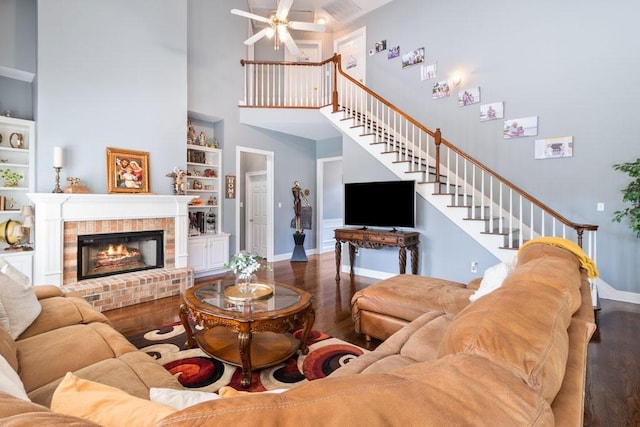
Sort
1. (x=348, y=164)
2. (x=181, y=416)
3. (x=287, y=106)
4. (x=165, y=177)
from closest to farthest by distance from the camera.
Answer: (x=181, y=416), (x=165, y=177), (x=348, y=164), (x=287, y=106)

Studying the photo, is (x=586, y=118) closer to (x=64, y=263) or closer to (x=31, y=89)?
(x=64, y=263)

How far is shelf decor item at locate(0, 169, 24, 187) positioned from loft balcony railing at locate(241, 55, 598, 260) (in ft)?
11.4

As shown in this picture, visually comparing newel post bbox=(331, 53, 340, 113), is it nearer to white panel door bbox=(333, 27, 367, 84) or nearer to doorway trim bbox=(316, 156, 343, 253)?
white panel door bbox=(333, 27, 367, 84)

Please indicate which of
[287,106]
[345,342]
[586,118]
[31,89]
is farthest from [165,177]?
[586,118]

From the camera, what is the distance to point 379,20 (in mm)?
6184

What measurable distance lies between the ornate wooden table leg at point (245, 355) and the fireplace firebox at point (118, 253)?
9.63 feet

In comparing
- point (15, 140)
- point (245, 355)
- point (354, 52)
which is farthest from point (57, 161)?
point (354, 52)

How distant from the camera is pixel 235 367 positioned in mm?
2307

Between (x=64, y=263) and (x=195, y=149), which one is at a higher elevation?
(x=195, y=149)

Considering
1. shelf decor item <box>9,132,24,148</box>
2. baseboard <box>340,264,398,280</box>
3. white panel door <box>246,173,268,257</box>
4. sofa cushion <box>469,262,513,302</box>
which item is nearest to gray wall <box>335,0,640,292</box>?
baseboard <box>340,264,398,280</box>

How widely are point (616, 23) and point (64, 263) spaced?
289 inches

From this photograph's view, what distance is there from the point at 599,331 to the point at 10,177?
6.82 m

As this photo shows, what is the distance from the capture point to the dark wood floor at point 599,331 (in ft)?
6.15

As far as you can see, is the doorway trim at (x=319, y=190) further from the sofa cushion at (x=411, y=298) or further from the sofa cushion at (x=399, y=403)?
the sofa cushion at (x=399, y=403)
